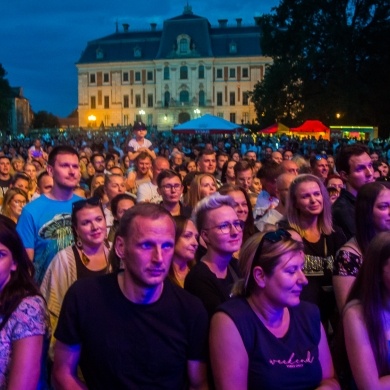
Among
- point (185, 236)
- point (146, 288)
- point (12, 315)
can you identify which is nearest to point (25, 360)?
point (12, 315)

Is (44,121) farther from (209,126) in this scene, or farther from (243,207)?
(243,207)

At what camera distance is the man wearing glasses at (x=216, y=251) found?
373 centimetres

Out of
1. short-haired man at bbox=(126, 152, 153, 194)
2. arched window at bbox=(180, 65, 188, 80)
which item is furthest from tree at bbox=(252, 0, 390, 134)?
arched window at bbox=(180, 65, 188, 80)

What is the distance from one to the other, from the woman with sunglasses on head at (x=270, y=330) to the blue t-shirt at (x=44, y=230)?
2.00 m

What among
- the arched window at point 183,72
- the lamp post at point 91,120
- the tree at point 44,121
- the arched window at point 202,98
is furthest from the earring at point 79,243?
the lamp post at point 91,120

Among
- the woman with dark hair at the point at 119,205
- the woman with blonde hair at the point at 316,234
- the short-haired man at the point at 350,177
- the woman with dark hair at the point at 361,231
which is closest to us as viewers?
the woman with dark hair at the point at 361,231

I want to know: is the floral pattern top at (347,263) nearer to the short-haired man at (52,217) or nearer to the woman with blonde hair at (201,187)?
the short-haired man at (52,217)

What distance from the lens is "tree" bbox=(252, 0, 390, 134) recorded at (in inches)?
1325

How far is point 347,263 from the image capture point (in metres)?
3.91

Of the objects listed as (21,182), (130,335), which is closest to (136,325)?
(130,335)

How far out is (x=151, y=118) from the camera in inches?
3839

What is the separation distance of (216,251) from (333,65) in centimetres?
3151

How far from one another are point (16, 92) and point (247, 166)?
105 meters

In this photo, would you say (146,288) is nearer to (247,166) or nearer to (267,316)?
(267,316)
